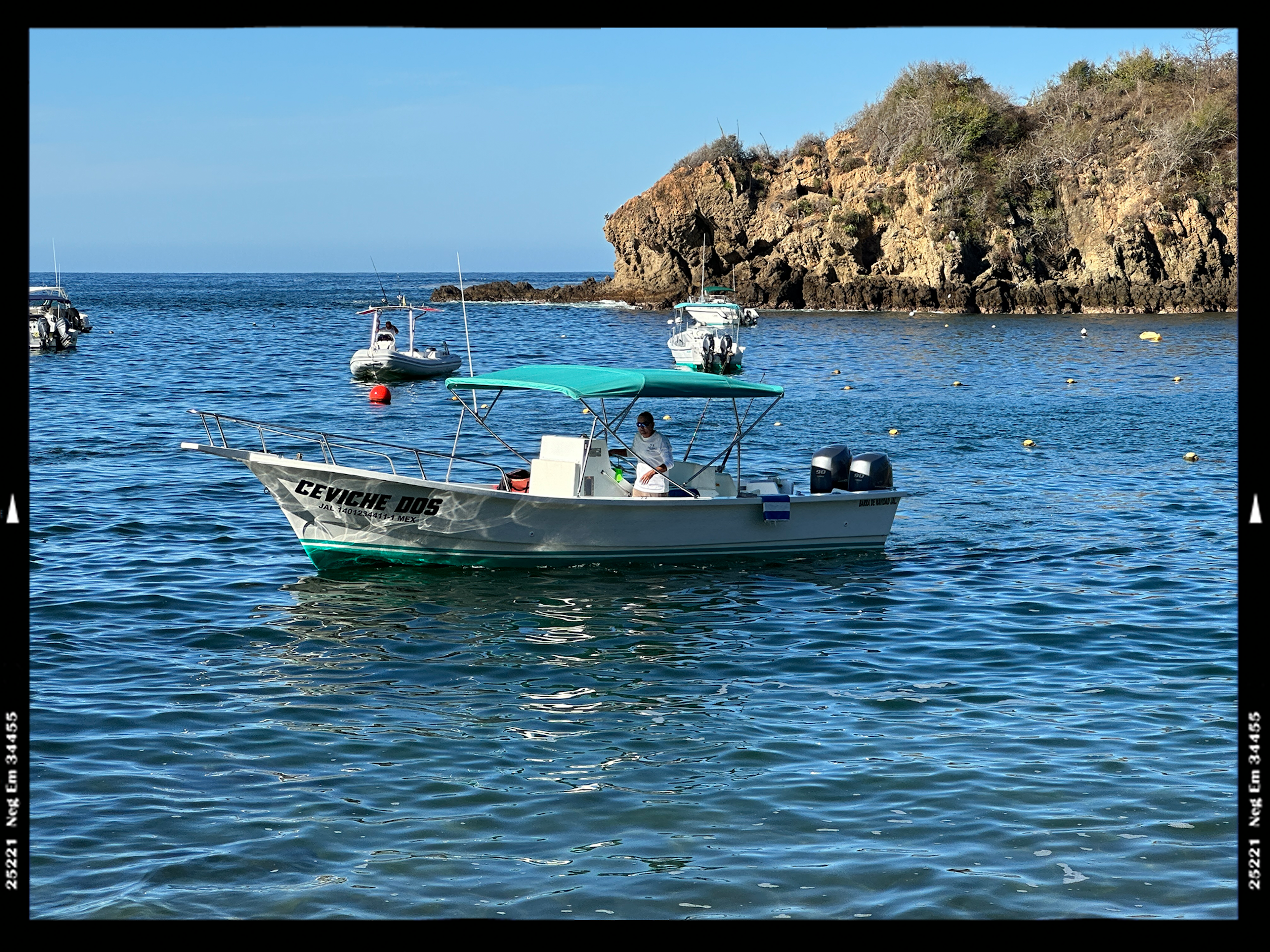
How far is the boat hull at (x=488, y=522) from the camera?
554 inches

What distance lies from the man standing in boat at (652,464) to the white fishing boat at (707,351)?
26.7 metres

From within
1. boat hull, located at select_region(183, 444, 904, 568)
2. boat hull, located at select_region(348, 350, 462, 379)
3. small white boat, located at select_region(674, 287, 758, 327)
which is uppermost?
small white boat, located at select_region(674, 287, 758, 327)

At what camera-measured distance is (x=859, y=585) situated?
14586 mm

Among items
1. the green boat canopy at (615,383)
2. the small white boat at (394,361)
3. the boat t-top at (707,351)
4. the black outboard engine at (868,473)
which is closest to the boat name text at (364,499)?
the green boat canopy at (615,383)

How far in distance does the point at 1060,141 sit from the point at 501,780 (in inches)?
3114

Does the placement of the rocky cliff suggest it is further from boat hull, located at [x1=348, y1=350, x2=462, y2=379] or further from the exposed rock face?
boat hull, located at [x1=348, y1=350, x2=462, y2=379]

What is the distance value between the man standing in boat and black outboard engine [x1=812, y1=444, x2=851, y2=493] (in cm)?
209

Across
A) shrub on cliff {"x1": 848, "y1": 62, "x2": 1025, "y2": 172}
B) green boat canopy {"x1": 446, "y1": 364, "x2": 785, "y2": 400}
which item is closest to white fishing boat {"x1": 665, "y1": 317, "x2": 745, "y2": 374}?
green boat canopy {"x1": 446, "y1": 364, "x2": 785, "y2": 400}

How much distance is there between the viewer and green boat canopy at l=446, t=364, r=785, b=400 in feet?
47.8

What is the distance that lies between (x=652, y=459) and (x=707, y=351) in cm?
2911

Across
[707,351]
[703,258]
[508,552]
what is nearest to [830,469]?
[508,552]

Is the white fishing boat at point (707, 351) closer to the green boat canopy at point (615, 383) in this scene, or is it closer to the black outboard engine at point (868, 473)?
the black outboard engine at point (868, 473)
